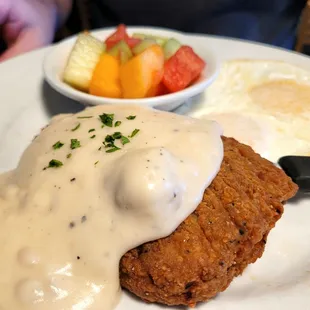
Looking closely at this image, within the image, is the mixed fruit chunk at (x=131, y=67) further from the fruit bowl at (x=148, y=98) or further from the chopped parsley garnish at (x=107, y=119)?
the chopped parsley garnish at (x=107, y=119)

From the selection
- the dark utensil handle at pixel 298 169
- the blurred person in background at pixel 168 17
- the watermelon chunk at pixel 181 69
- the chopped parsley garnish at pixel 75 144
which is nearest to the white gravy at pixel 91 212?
the chopped parsley garnish at pixel 75 144

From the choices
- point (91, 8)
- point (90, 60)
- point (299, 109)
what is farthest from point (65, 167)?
point (91, 8)

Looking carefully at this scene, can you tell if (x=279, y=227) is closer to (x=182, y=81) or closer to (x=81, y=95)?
(x=182, y=81)

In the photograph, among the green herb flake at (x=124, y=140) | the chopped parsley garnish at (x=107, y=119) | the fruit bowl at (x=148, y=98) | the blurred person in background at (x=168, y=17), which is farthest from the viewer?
the blurred person in background at (x=168, y=17)

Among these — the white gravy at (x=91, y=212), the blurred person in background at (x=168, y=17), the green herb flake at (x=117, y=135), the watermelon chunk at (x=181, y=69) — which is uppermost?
the green herb flake at (x=117, y=135)

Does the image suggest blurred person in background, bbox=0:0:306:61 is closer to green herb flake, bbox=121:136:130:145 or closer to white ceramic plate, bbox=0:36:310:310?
white ceramic plate, bbox=0:36:310:310

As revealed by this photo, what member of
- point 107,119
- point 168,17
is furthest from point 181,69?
point 168,17

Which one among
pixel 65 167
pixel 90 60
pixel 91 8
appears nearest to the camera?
pixel 65 167
